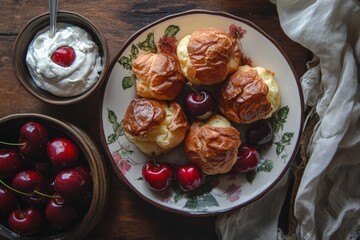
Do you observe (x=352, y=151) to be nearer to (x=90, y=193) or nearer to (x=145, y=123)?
(x=145, y=123)

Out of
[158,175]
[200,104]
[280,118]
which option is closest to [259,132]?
[280,118]

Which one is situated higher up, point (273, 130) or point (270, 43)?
point (270, 43)

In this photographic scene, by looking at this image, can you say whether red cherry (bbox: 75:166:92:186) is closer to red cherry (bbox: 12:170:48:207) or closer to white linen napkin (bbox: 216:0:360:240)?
red cherry (bbox: 12:170:48:207)

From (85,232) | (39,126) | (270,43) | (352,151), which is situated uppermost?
(270,43)

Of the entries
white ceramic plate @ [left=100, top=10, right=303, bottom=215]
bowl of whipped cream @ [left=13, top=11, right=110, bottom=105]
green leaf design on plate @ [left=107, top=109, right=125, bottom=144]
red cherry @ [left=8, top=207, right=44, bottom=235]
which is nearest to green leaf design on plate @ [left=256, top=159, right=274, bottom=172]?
white ceramic plate @ [left=100, top=10, right=303, bottom=215]

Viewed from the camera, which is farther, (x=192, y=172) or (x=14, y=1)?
(x=14, y=1)

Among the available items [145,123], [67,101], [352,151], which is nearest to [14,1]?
[67,101]
